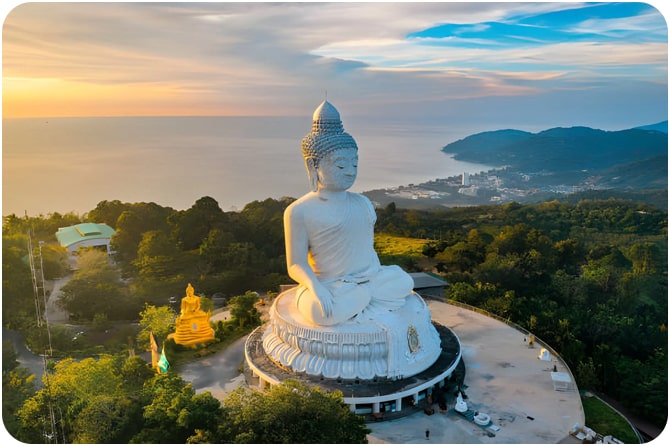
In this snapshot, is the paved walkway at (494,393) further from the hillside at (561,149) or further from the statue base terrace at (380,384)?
the hillside at (561,149)

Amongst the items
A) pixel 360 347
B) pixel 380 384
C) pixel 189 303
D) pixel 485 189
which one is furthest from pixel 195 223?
pixel 485 189

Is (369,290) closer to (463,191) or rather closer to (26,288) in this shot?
(26,288)

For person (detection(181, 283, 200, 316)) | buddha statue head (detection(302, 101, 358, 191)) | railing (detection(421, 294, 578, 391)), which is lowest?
railing (detection(421, 294, 578, 391))

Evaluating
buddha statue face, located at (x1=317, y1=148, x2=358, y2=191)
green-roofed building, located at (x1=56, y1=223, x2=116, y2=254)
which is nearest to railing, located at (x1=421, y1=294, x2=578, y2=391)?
buddha statue face, located at (x1=317, y1=148, x2=358, y2=191)

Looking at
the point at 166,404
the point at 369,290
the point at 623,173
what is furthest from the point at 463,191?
the point at 166,404

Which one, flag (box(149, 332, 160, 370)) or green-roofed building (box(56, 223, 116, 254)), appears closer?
flag (box(149, 332, 160, 370))

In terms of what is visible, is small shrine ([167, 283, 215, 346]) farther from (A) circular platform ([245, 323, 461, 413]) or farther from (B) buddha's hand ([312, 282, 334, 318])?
(B) buddha's hand ([312, 282, 334, 318])

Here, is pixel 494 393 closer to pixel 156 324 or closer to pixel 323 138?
pixel 323 138
